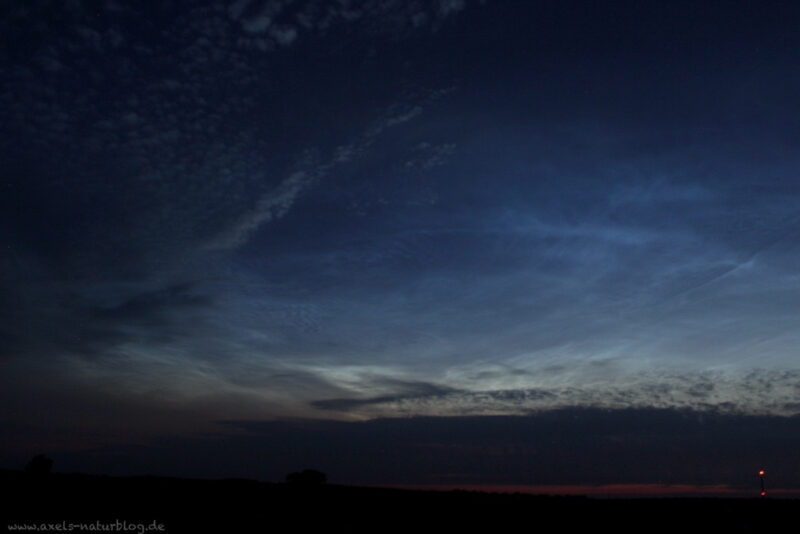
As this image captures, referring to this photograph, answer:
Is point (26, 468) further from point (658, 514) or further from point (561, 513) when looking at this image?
point (658, 514)

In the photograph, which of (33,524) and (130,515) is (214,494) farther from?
(33,524)

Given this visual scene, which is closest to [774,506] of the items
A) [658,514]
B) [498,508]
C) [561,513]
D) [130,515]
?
[658,514]

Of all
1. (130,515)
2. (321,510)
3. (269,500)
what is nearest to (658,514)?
(321,510)

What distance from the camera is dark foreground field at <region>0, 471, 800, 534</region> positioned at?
2359cm

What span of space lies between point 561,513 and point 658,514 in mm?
6938

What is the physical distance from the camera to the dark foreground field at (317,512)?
77.4 ft

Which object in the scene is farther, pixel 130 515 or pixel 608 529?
pixel 608 529

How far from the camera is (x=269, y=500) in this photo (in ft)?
105

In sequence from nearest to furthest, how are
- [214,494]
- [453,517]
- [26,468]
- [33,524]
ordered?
[33,524] → [453,517] → [214,494] → [26,468]

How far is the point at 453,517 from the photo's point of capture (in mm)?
30125

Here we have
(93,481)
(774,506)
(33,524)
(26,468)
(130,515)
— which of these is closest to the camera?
(33,524)

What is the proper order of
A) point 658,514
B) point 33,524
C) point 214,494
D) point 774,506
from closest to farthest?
point 33,524, point 214,494, point 658,514, point 774,506

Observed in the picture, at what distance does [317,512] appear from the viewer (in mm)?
28438

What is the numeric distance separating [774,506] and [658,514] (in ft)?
44.1
